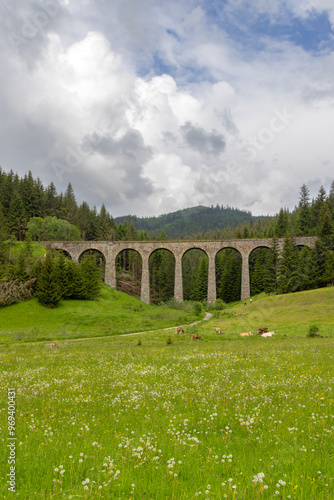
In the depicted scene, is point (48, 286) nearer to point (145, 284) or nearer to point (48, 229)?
point (145, 284)

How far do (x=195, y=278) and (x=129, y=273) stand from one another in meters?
26.7

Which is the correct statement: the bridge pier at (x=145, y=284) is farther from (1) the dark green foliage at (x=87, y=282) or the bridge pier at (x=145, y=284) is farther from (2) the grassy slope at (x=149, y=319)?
(2) the grassy slope at (x=149, y=319)

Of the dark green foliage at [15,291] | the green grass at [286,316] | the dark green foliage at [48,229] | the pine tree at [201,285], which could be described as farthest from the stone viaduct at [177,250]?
the dark green foliage at [15,291]

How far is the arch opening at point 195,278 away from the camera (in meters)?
102

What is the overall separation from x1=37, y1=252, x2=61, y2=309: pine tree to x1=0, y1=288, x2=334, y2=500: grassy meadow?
45.9 meters

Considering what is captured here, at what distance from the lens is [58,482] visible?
3928 millimetres

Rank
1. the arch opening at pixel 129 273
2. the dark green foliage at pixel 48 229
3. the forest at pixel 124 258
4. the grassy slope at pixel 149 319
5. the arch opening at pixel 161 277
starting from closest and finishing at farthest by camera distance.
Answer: the grassy slope at pixel 149 319
the forest at pixel 124 258
the dark green foliage at pixel 48 229
the arch opening at pixel 129 273
the arch opening at pixel 161 277

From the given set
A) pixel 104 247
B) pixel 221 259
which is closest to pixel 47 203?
pixel 104 247

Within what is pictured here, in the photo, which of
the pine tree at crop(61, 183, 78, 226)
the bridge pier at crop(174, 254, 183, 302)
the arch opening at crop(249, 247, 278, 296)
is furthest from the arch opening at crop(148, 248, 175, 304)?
the pine tree at crop(61, 183, 78, 226)

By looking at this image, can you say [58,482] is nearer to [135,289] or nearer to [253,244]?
[253,244]

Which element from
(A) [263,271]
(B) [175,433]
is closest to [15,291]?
(B) [175,433]

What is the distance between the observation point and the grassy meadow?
388cm

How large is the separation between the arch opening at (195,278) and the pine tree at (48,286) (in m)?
54.9

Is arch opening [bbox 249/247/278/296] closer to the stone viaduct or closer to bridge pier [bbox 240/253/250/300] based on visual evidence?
bridge pier [bbox 240/253/250/300]
